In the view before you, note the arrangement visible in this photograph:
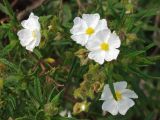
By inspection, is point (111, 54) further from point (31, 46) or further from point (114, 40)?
point (31, 46)

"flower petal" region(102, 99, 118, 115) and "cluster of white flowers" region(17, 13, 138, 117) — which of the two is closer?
"cluster of white flowers" region(17, 13, 138, 117)

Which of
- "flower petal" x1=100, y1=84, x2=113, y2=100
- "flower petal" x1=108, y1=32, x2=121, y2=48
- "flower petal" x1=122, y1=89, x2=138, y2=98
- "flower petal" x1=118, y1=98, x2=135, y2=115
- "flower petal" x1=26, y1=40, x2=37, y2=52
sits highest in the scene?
"flower petal" x1=108, y1=32, x2=121, y2=48

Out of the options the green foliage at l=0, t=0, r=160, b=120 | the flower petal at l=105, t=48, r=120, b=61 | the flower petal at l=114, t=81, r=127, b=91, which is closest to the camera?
the flower petal at l=105, t=48, r=120, b=61

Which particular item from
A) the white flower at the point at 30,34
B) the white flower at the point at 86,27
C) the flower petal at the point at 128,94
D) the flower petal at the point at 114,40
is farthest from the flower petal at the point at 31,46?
the flower petal at the point at 128,94

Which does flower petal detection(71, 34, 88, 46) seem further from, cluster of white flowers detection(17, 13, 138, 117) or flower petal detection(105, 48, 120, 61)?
flower petal detection(105, 48, 120, 61)

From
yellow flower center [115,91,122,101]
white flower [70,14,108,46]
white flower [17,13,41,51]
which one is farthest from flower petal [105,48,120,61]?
white flower [17,13,41,51]

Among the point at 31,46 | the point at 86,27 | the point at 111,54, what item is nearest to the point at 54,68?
the point at 31,46

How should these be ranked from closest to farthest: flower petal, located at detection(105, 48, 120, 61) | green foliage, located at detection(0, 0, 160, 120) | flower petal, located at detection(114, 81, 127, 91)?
flower petal, located at detection(105, 48, 120, 61)
green foliage, located at detection(0, 0, 160, 120)
flower petal, located at detection(114, 81, 127, 91)

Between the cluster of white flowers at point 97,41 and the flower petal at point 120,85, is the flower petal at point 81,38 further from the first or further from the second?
the flower petal at point 120,85
